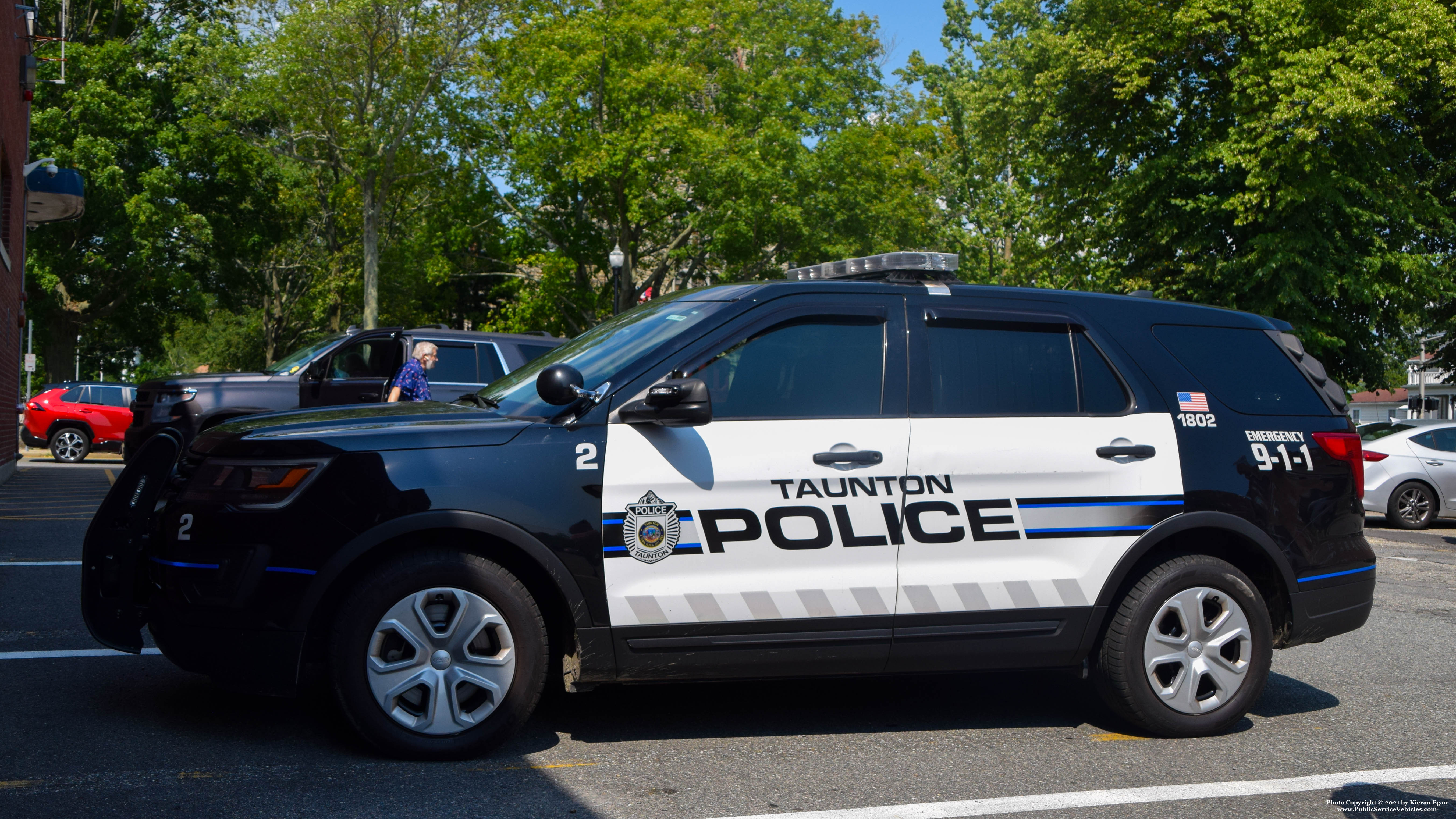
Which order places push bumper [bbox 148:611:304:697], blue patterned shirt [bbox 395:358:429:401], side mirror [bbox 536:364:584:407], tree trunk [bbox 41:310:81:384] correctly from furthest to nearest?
tree trunk [bbox 41:310:81:384] → blue patterned shirt [bbox 395:358:429:401] → side mirror [bbox 536:364:584:407] → push bumper [bbox 148:611:304:697]

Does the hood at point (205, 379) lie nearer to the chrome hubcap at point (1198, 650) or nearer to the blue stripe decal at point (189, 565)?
the blue stripe decal at point (189, 565)

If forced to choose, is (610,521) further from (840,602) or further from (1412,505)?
(1412,505)

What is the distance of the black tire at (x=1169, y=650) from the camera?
4965mm

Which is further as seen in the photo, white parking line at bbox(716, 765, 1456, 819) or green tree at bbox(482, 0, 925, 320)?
green tree at bbox(482, 0, 925, 320)

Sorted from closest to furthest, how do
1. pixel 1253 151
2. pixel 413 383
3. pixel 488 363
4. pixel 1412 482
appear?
pixel 413 383, pixel 488 363, pixel 1412 482, pixel 1253 151

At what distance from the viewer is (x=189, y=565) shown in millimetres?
4227

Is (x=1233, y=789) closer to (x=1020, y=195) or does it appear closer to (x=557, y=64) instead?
(x=557, y=64)

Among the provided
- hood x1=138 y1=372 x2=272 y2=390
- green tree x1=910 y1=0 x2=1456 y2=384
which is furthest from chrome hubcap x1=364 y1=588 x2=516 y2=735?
green tree x1=910 y1=0 x2=1456 y2=384

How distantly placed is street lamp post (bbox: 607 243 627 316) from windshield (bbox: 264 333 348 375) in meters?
11.2

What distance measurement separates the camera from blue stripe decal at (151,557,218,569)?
4203mm

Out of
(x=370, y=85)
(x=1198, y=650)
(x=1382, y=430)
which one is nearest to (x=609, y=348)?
(x=1198, y=650)

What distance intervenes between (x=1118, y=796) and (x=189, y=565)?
3373 millimetres

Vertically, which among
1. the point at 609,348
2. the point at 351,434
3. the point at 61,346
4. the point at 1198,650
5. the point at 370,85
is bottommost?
the point at 1198,650

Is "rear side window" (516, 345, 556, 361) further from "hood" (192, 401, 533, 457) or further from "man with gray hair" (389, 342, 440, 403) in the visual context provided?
"hood" (192, 401, 533, 457)
